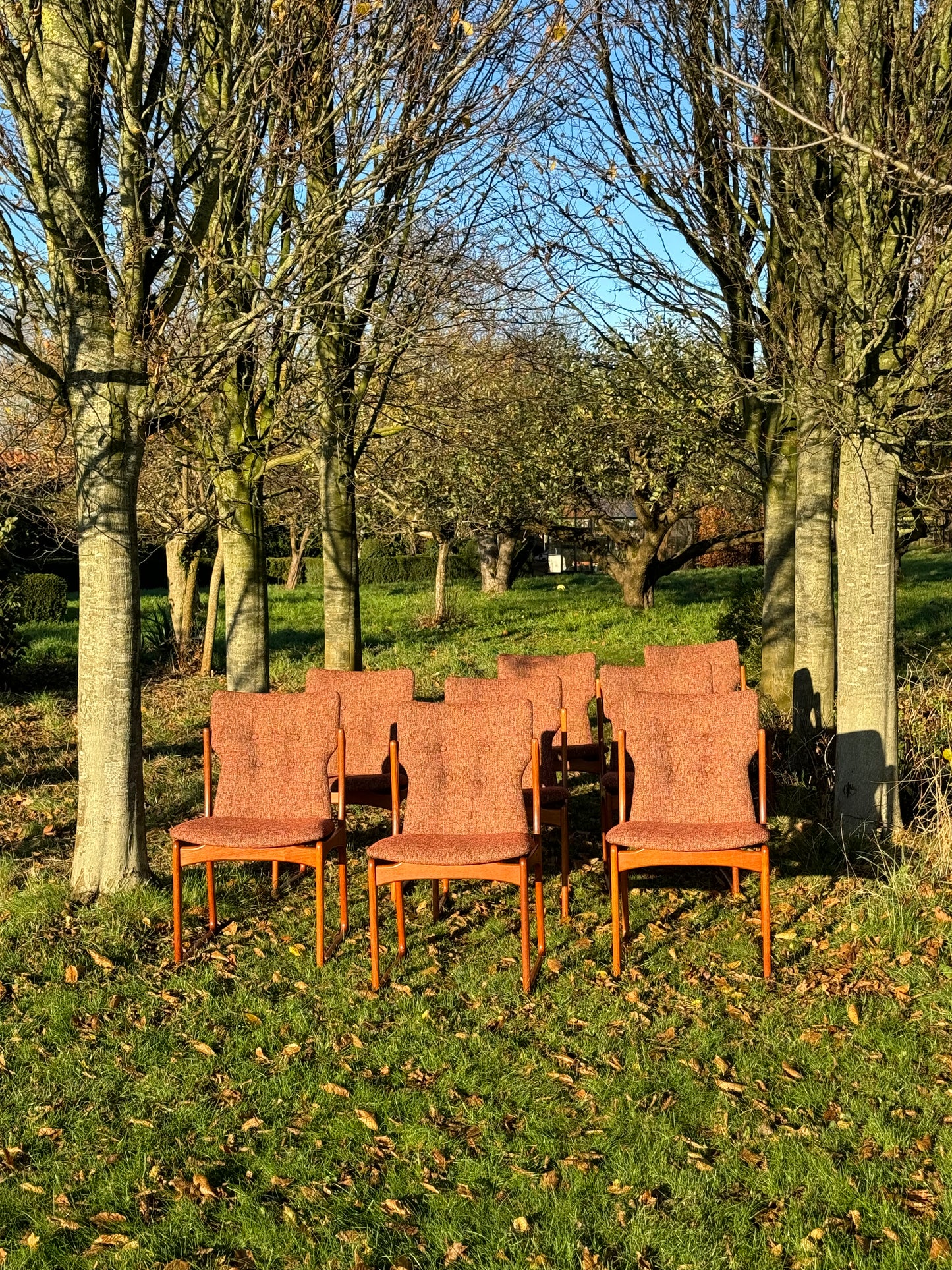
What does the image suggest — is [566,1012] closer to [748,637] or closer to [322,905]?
[322,905]

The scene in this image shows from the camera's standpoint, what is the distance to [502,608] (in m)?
21.6

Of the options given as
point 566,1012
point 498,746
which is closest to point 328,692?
point 498,746

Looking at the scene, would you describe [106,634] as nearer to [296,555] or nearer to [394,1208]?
[394,1208]

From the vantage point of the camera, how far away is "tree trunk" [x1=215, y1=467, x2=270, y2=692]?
32.1ft

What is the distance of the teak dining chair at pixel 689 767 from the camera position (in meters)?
5.80

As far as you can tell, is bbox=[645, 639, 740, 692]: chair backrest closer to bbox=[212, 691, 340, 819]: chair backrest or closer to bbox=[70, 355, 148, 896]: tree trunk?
bbox=[212, 691, 340, 819]: chair backrest

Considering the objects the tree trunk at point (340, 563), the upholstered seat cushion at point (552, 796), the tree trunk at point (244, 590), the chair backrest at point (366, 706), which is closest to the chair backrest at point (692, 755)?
the upholstered seat cushion at point (552, 796)

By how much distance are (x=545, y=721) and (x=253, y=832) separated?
7.80 ft

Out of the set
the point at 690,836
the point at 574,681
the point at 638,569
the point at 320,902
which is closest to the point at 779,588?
the point at 574,681

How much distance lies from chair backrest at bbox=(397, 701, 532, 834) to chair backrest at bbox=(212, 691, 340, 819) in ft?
1.63

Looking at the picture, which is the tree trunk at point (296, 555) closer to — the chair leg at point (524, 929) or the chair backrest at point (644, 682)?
the chair backrest at point (644, 682)

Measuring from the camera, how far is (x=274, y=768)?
6379mm

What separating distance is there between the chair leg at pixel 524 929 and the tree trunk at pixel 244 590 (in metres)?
4.87

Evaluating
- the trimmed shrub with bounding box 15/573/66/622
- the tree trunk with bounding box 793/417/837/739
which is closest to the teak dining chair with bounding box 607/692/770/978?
the tree trunk with bounding box 793/417/837/739
